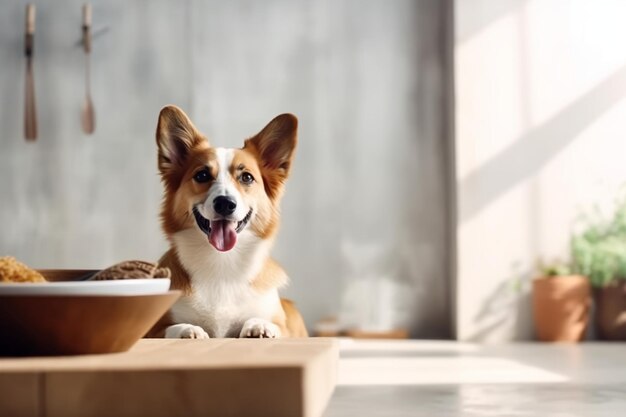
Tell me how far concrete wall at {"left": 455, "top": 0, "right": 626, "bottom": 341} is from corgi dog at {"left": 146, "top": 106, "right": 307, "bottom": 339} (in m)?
3.19

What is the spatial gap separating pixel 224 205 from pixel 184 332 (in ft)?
1.04

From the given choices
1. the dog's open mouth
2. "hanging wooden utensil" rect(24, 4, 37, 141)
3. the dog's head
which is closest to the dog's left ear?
the dog's head

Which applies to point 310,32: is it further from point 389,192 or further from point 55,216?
point 55,216

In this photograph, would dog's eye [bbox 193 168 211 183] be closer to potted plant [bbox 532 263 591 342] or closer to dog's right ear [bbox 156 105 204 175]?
dog's right ear [bbox 156 105 204 175]

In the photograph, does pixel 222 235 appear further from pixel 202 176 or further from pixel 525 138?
pixel 525 138

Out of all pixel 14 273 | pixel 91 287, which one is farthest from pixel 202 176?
pixel 91 287

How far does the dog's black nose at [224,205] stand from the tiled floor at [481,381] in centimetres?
52

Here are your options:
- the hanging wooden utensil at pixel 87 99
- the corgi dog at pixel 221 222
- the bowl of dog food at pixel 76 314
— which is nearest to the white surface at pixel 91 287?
the bowl of dog food at pixel 76 314

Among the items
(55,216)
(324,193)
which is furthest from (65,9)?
(324,193)

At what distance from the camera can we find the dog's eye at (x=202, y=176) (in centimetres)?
216

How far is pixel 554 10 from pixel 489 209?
4.05 feet

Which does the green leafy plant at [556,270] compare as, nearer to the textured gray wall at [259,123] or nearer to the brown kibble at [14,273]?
the textured gray wall at [259,123]

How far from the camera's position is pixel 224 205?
2133 mm

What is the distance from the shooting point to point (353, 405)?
2.21m
